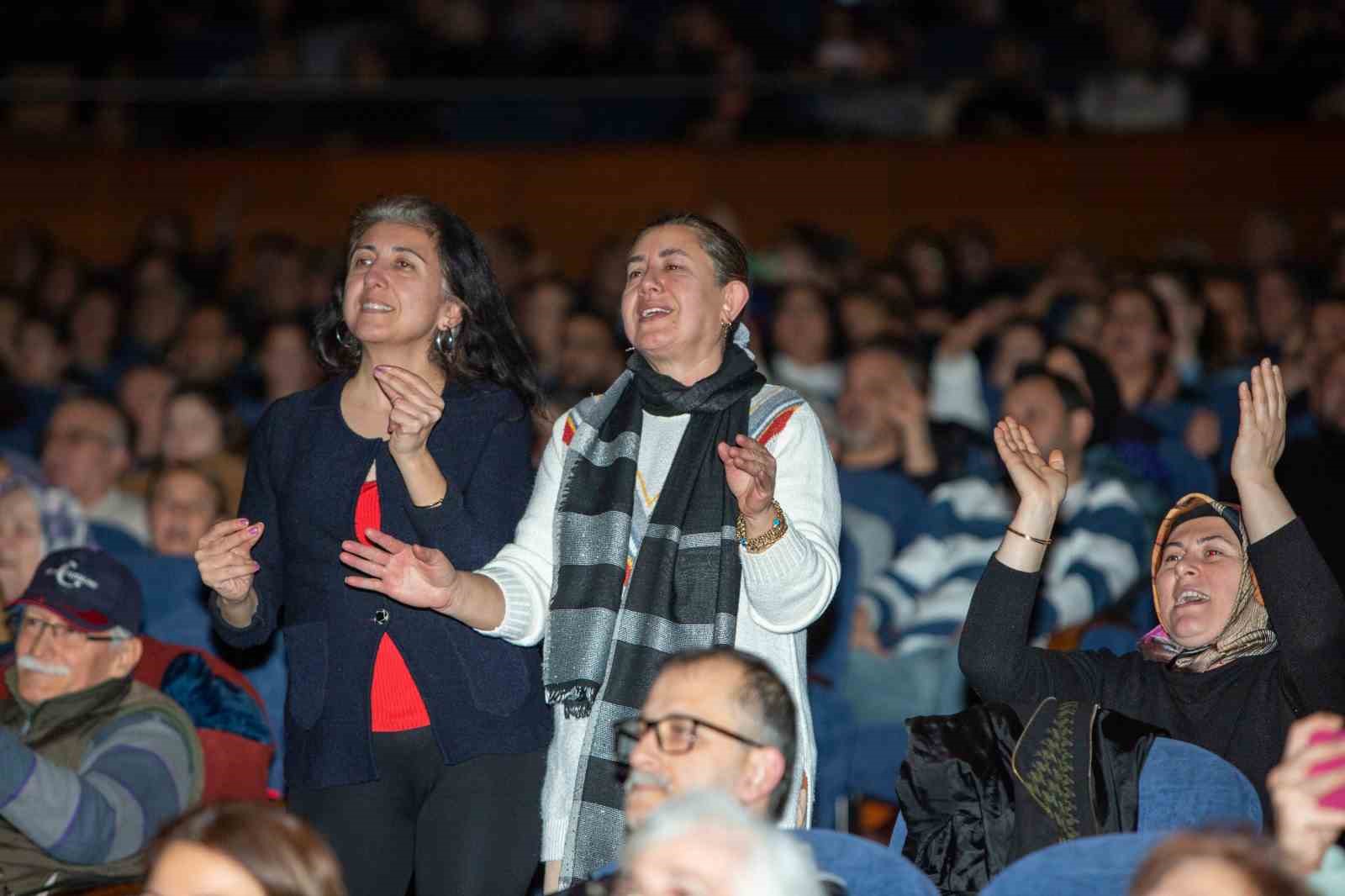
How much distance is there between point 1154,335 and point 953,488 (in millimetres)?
1095

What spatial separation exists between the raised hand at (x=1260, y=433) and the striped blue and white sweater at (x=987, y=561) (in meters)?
1.56

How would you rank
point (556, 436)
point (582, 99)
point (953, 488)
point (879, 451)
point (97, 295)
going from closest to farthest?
1. point (556, 436)
2. point (953, 488)
3. point (879, 451)
4. point (97, 295)
5. point (582, 99)

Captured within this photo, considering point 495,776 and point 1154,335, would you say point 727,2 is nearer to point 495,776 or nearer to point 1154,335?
point 1154,335

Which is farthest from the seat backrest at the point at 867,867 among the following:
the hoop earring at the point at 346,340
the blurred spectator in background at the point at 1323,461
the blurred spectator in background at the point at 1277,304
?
the blurred spectator in background at the point at 1277,304

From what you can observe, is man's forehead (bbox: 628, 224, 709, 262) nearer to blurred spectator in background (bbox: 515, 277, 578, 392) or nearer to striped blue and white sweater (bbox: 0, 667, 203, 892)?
striped blue and white sweater (bbox: 0, 667, 203, 892)

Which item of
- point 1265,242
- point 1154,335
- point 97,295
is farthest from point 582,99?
point 1154,335

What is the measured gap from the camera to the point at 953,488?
5.02 meters

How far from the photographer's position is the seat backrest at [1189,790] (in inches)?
101

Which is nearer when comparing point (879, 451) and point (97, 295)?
point (879, 451)

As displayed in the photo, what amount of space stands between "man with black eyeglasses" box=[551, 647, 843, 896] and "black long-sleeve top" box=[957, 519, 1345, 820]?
631mm

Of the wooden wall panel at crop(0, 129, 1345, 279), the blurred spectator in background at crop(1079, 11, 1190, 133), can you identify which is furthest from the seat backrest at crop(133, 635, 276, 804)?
the blurred spectator in background at crop(1079, 11, 1190, 133)

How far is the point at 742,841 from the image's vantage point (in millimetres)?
2018

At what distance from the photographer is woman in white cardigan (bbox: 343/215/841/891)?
108 inches

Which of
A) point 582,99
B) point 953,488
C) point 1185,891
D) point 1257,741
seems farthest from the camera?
point 582,99
